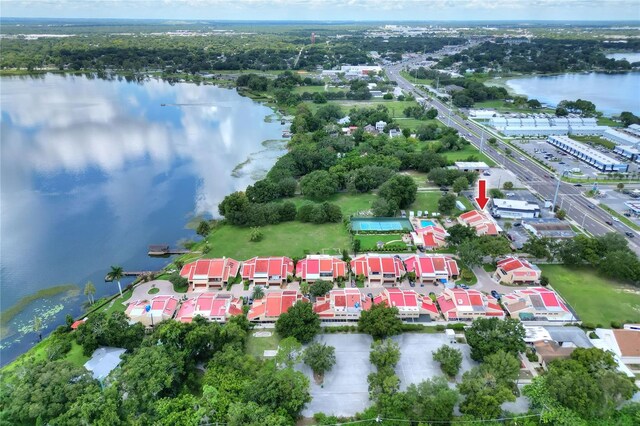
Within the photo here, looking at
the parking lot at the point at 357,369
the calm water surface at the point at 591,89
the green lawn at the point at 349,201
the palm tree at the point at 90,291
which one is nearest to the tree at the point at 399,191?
the green lawn at the point at 349,201

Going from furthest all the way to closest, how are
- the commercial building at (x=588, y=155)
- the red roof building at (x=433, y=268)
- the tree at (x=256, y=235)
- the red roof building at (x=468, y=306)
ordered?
the commercial building at (x=588, y=155), the tree at (x=256, y=235), the red roof building at (x=433, y=268), the red roof building at (x=468, y=306)

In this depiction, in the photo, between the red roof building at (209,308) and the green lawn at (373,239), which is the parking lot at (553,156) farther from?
the red roof building at (209,308)

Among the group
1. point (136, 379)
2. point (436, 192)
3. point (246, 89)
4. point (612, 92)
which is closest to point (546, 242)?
point (436, 192)

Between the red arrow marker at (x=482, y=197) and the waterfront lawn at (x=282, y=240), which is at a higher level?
the red arrow marker at (x=482, y=197)

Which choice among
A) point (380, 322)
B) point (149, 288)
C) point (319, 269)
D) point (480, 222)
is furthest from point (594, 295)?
point (149, 288)

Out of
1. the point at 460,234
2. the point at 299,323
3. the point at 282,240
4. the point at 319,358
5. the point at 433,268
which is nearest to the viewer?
the point at 319,358

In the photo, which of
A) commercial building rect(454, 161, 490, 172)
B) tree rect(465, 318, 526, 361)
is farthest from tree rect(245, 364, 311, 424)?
commercial building rect(454, 161, 490, 172)

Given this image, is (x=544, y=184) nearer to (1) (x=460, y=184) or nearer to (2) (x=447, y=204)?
(1) (x=460, y=184)

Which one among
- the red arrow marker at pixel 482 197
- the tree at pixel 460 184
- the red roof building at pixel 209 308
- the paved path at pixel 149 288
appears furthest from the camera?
the tree at pixel 460 184
